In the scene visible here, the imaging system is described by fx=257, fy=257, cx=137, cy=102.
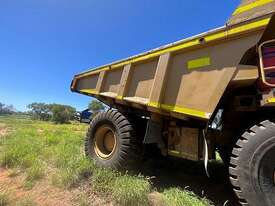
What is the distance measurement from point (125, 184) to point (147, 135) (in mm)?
878

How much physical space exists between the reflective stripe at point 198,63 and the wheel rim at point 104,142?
1901mm

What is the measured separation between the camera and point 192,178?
4504mm

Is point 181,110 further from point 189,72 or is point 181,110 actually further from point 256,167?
point 256,167

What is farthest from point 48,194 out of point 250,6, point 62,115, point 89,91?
point 62,115

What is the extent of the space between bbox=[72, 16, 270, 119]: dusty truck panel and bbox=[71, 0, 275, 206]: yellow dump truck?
1cm

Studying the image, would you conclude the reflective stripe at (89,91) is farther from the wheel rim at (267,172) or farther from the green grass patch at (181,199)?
the wheel rim at (267,172)

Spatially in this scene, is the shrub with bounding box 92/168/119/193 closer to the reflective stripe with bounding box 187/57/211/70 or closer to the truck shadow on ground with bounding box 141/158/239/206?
the truck shadow on ground with bounding box 141/158/239/206

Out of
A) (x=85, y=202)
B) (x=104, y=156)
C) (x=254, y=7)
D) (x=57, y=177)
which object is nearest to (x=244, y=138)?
(x=254, y=7)

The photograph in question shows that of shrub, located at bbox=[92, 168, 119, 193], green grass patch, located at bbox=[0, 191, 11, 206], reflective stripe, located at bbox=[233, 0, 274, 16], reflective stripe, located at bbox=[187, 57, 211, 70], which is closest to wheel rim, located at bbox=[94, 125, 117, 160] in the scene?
shrub, located at bbox=[92, 168, 119, 193]

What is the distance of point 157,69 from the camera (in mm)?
4055

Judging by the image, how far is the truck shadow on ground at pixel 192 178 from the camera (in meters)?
3.81

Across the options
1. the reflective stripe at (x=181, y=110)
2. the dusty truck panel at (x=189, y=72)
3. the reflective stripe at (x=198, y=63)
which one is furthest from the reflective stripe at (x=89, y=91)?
the reflective stripe at (x=198, y=63)

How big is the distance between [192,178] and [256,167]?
6.17 feet

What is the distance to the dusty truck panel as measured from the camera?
10.2 ft
